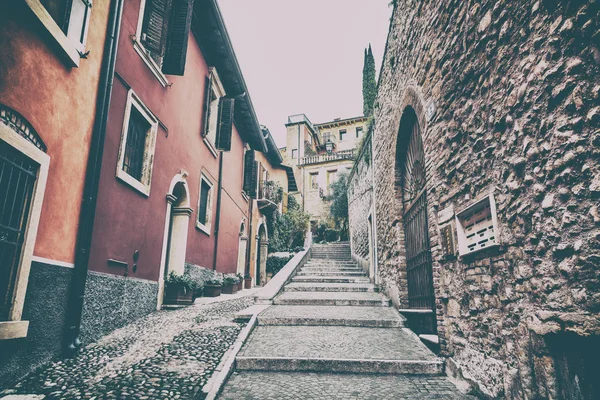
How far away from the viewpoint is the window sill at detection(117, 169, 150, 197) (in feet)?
16.3

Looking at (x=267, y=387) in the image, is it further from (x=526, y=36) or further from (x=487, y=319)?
(x=526, y=36)

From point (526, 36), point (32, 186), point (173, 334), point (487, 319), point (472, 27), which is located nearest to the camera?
point (526, 36)

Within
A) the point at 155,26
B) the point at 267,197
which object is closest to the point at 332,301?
the point at 155,26

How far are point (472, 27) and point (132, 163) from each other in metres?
5.31

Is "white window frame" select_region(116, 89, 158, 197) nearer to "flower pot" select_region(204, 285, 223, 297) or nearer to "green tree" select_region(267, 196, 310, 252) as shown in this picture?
"flower pot" select_region(204, 285, 223, 297)

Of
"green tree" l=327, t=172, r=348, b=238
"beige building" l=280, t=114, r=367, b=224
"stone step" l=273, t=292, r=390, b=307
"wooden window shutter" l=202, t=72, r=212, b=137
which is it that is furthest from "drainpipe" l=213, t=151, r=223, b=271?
"beige building" l=280, t=114, r=367, b=224

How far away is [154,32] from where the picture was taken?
5961 mm

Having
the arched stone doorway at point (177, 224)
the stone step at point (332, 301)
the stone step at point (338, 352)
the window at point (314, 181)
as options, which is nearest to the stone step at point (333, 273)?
the stone step at point (332, 301)

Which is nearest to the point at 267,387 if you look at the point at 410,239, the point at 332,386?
the point at 332,386

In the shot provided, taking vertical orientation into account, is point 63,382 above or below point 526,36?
below

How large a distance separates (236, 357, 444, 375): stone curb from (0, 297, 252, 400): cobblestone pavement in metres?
0.41

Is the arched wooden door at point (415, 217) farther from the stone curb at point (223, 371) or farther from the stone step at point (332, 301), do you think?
the stone curb at point (223, 371)

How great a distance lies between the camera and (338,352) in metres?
3.63

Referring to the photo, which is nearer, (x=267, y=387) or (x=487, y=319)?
(x=487, y=319)
